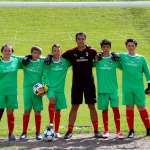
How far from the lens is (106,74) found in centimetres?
1110

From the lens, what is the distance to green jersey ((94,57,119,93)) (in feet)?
36.4

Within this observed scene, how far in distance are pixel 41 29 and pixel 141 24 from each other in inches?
263

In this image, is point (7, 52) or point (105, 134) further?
point (105, 134)

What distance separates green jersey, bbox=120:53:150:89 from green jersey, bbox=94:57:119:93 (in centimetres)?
22

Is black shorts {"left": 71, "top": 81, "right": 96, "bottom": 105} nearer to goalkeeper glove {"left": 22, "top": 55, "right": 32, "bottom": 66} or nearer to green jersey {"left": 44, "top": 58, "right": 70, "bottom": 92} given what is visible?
green jersey {"left": 44, "top": 58, "right": 70, "bottom": 92}

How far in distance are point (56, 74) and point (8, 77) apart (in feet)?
2.91

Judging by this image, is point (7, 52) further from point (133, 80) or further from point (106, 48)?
point (133, 80)

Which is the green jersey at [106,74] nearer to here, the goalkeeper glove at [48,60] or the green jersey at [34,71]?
the goalkeeper glove at [48,60]

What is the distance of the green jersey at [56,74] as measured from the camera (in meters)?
11.1

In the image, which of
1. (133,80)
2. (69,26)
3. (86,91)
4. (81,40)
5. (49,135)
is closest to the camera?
(49,135)

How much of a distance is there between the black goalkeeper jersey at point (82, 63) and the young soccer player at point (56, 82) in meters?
0.18

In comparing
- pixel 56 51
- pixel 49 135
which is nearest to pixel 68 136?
pixel 49 135

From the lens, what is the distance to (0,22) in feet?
132

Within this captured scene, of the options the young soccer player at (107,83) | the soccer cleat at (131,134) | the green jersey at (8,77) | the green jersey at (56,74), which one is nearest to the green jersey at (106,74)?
the young soccer player at (107,83)
